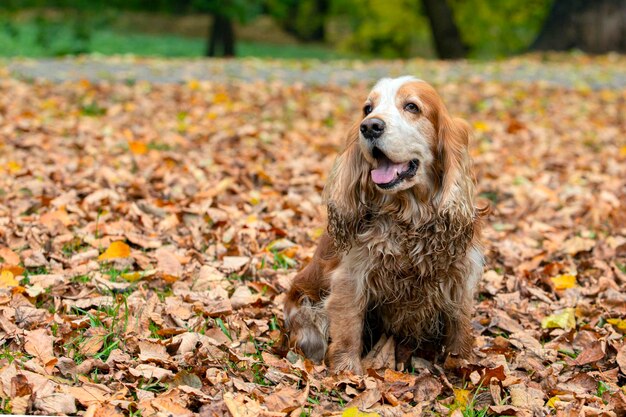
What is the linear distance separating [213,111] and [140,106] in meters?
1.01

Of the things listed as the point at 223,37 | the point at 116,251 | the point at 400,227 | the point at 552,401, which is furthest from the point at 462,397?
the point at 223,37


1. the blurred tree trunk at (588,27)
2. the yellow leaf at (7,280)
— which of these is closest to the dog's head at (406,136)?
the yellow leaf at (7,280)

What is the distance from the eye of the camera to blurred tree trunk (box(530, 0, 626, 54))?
19.9 meters

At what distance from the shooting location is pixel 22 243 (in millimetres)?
5055

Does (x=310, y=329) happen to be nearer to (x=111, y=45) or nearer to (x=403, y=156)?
(x=403, y=156)

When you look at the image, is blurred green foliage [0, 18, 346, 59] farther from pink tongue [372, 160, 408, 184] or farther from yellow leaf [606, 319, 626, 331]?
yellow leaf [606, 319, 626, 331]

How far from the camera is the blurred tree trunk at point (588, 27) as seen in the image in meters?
19.9

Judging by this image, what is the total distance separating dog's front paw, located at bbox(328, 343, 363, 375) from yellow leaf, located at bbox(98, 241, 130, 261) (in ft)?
5.56

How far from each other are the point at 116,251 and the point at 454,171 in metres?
2.28

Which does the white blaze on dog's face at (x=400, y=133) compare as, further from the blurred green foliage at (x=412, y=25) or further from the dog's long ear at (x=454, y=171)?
the blurred green foliage at (x=412, y=25)

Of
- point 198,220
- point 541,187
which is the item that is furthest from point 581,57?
point 198,220

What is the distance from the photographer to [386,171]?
12.2 feet

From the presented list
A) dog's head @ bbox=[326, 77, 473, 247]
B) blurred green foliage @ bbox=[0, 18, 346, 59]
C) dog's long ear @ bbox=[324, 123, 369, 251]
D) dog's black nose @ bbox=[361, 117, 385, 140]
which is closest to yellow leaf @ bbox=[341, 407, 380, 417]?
dog's long ear @ bbox=[324, 123, 369, 251]

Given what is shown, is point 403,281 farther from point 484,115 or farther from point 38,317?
point 484,115
